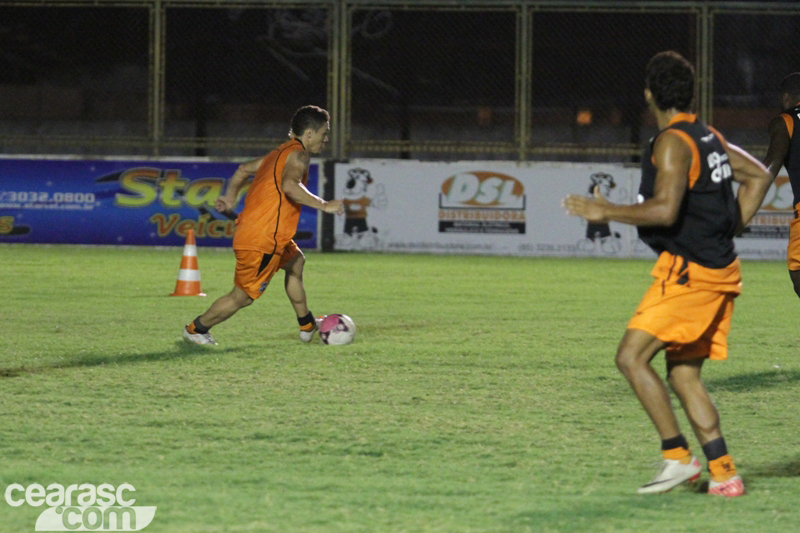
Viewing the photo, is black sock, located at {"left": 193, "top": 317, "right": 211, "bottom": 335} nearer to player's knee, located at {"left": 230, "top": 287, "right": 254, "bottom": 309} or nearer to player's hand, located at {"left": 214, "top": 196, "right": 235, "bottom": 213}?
player's knee, located at {"left": 230, "top": 287, "right": 254, "bottom": 309}

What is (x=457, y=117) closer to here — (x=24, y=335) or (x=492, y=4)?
(x=492, y=4)

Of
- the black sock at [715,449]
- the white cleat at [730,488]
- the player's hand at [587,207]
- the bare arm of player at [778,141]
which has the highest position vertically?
the bare arm of player at [778,141]

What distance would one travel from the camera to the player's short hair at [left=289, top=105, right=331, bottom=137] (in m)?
8.95

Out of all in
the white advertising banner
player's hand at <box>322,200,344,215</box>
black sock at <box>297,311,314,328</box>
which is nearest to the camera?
player's hand at <box>322,200,344,215</box>

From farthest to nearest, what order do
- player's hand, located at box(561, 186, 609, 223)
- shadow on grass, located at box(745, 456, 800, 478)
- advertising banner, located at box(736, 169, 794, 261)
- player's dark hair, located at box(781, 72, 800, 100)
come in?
advertising banner, located at box(736, 169, 794, 261)
player's dark hair, located at box(781, 72, 800, 100)
shadow on grass, located at box(745, 456, 800, 478)
player's hand, located at box(561, 186, 609, 223)

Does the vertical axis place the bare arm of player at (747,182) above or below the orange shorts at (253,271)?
above

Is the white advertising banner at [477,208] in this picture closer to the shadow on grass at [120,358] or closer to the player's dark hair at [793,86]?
the shadow on grass at [120,358]

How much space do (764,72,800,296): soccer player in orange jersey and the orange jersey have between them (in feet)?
11.1

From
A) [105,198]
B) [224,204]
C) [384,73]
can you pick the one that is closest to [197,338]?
[224,204]

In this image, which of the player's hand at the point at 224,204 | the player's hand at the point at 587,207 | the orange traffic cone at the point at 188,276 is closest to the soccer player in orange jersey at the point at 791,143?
the player's hand at the point at 587,207

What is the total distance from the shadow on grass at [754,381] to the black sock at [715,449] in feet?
8.53

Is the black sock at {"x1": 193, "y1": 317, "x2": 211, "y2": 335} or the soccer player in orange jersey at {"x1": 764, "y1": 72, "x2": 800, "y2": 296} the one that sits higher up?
the soccer player in orange jersey at {"x1": 764, "y1": 72, "x2": 800, "y2": 296}

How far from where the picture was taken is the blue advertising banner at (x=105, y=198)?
1878 cm

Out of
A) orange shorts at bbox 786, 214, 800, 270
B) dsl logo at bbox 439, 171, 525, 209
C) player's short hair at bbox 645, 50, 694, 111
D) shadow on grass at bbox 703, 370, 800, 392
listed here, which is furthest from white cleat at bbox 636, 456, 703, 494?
dsl logo at bbox 439, 171, 525, 209
